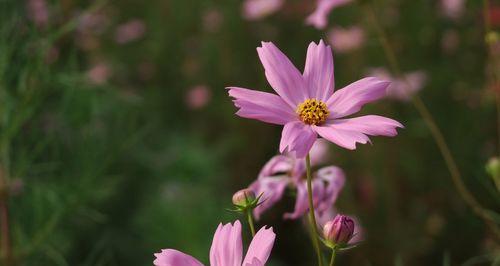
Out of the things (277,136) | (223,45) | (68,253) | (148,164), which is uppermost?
(223,45)

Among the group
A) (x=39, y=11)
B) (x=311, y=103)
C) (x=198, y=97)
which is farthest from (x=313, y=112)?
(x=198, y=97)

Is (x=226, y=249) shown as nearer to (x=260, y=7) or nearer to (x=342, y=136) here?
(x=342, y=136)

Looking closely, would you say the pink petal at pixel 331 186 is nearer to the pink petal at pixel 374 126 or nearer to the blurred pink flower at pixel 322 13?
the pink petal at pixel 374 126

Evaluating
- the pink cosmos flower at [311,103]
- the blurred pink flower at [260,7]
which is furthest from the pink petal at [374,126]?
the blurred pink flower at [260,7]

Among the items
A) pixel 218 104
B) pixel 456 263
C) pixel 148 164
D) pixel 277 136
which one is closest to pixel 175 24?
pixel 218 104

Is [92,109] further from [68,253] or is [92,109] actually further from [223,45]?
[223,45]
